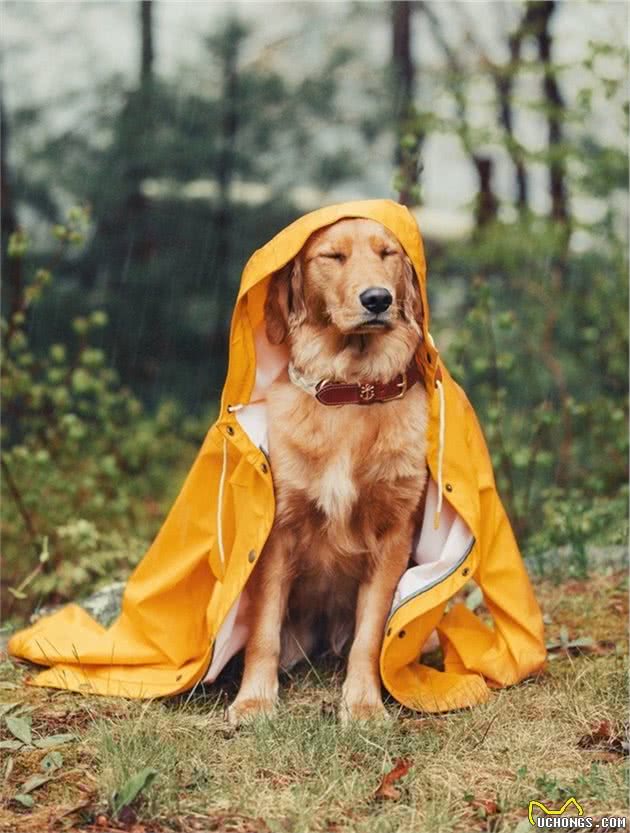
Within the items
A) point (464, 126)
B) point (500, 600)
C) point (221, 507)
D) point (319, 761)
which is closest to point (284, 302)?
point (221, 507)

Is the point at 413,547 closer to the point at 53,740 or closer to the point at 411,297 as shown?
the point at 411,297

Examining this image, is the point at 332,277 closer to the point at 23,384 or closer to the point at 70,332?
the point at 23,384

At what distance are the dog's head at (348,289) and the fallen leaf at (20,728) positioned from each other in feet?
4.50

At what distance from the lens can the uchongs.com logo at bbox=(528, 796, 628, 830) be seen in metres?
2.36

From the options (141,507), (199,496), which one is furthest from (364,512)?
(141,507)

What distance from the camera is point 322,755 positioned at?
8.87ft

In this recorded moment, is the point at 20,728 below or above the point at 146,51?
below

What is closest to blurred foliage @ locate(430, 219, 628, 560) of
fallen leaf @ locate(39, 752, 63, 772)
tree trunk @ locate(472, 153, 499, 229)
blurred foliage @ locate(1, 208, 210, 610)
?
tree trunk @ locate(472, 153, 499, 229)

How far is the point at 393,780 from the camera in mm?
2586

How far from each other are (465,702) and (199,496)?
1084 mm

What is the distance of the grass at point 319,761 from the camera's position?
2.41m

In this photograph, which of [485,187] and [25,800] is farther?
[485,187]

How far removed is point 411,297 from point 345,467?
57cm

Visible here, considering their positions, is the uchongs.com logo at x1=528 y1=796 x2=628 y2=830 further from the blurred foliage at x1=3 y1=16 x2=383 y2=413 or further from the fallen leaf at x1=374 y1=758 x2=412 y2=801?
the blurred foliage at x1=3 y1=16 x2=383 y2=413
